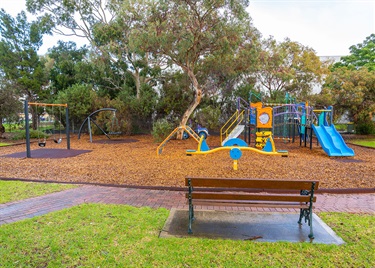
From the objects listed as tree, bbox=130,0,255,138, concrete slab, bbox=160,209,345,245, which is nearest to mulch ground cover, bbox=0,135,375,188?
concrete slab, bbox=160,209,345,245

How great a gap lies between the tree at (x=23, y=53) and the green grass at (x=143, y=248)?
778 inches

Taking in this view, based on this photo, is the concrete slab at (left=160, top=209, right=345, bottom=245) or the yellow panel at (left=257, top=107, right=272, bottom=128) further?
the yellow panel at (left=257, top=107, right=272, bottom=128)

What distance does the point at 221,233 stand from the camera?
349 cm

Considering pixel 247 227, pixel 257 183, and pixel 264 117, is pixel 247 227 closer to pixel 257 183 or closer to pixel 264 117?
pixel 257 183

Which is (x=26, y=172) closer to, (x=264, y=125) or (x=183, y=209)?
(x=183, y=209)

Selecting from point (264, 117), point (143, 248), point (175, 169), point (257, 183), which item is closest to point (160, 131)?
point (264, 117)

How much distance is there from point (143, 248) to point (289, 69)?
18.3m

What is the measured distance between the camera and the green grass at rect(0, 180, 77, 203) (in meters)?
5.13

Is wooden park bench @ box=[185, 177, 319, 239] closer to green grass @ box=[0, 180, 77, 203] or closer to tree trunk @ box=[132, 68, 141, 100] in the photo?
green grass @ box=[0, 180, 77, 203]

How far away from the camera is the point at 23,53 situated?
20.3 meters

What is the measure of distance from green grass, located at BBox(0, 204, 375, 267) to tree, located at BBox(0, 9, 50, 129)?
19.8 meters

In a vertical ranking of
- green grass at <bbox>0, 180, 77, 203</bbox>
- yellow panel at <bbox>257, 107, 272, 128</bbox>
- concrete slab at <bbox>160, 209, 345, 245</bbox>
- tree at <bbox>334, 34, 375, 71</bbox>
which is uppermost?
tree at <bbox>334, 34, 375, 71</bbox>

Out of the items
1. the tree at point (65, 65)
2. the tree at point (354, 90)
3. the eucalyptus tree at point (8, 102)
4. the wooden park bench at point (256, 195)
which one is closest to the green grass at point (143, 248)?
the wooden park bench at point (256, 195)

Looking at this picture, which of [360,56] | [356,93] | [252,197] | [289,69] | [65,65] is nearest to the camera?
[252,197]
